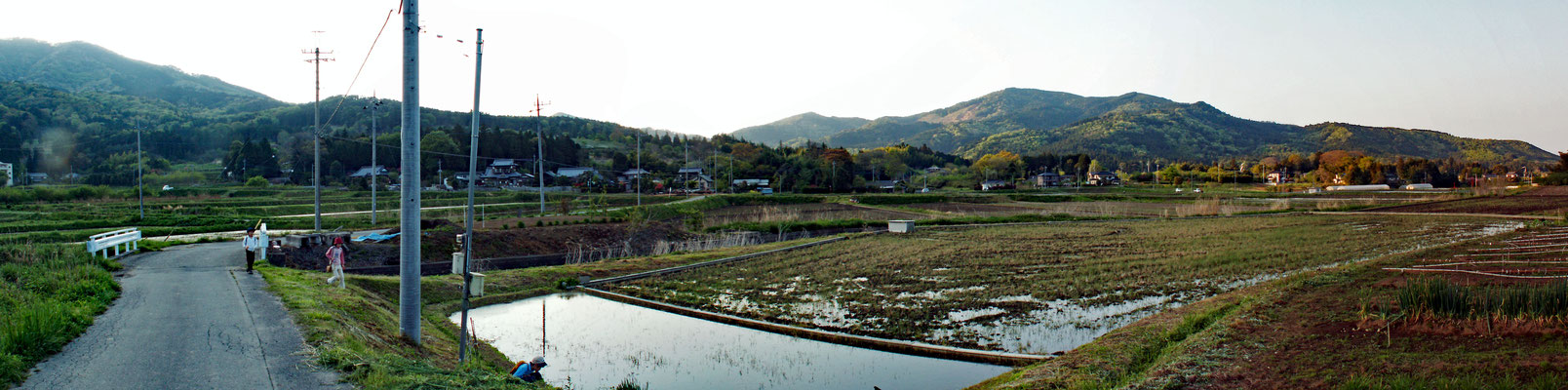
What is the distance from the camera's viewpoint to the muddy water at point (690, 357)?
980 centimetres

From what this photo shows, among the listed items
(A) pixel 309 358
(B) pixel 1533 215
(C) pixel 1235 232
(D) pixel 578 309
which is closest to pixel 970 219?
(C) pixel 1235 232

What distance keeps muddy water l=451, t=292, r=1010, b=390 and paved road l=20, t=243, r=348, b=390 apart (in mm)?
3416

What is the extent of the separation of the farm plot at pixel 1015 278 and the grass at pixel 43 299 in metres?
9.79

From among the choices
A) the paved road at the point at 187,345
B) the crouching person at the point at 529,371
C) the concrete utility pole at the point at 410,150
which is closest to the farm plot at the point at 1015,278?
the crouching person at the point at 529,371

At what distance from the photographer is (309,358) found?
7.62 meters

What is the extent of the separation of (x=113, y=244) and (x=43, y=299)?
9.15 metres

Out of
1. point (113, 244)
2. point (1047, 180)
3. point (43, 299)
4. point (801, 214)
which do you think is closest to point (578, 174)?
point (801, 214)

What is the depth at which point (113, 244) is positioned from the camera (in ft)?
54.1

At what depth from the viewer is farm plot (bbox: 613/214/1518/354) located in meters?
12.5

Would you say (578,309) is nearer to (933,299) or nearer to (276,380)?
(933,299)

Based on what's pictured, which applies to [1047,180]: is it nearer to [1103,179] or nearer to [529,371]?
[1103,179]

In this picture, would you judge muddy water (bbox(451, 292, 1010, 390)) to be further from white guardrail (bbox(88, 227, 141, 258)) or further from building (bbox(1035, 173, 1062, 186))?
building (bbox(1035, 173, 1062, 186))

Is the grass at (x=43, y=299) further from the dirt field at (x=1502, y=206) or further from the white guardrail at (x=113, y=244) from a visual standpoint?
the dirt field at (x=1502, y=206)

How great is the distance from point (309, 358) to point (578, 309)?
8207mm
